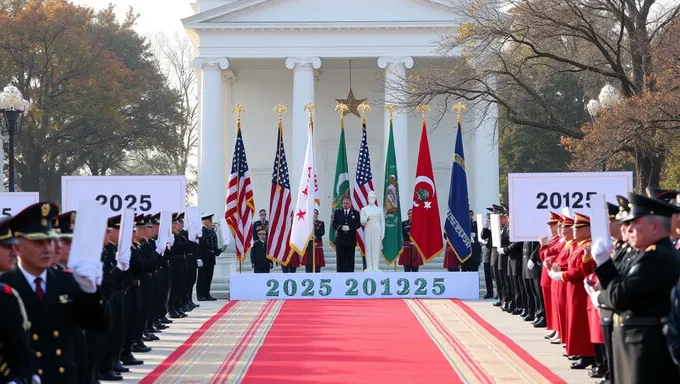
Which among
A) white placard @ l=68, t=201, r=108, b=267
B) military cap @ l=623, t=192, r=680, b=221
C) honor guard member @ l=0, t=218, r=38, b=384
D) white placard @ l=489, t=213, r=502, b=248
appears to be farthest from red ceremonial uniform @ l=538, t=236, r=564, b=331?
honor guard member @ l=0, t=218, r=38, b=384

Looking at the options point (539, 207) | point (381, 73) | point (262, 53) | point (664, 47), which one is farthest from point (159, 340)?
point (381, 73)

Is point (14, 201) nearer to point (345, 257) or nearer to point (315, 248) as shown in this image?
point (345, 257)

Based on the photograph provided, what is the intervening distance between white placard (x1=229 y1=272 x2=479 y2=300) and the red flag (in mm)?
2165

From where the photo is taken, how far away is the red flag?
27.5m

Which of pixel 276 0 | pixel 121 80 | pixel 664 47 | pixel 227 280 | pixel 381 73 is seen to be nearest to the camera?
pixel 664 47

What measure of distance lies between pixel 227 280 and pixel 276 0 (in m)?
16.1

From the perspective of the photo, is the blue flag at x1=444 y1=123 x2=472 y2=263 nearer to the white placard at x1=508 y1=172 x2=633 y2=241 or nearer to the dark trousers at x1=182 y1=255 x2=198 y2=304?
the dark trousers at x1=182 y1=255 x2=198 y2=304

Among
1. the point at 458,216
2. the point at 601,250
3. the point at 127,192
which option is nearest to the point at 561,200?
the point at 127,192

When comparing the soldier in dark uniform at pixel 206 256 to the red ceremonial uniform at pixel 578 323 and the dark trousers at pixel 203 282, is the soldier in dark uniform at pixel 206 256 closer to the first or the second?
the dark trousers at pixel 203 282

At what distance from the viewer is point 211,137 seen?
4316cm

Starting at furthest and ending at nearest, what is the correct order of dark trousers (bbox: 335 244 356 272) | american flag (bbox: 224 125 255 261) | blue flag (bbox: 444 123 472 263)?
1. american flag (bbox: 224 125 255 261)
2. blue flag (bbox: 444 123 472 263)
3. dark trousers (bbox: 335 244 356 272)

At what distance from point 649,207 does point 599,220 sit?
0.54 meters

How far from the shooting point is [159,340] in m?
16.3

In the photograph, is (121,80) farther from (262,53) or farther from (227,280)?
(227,280)
